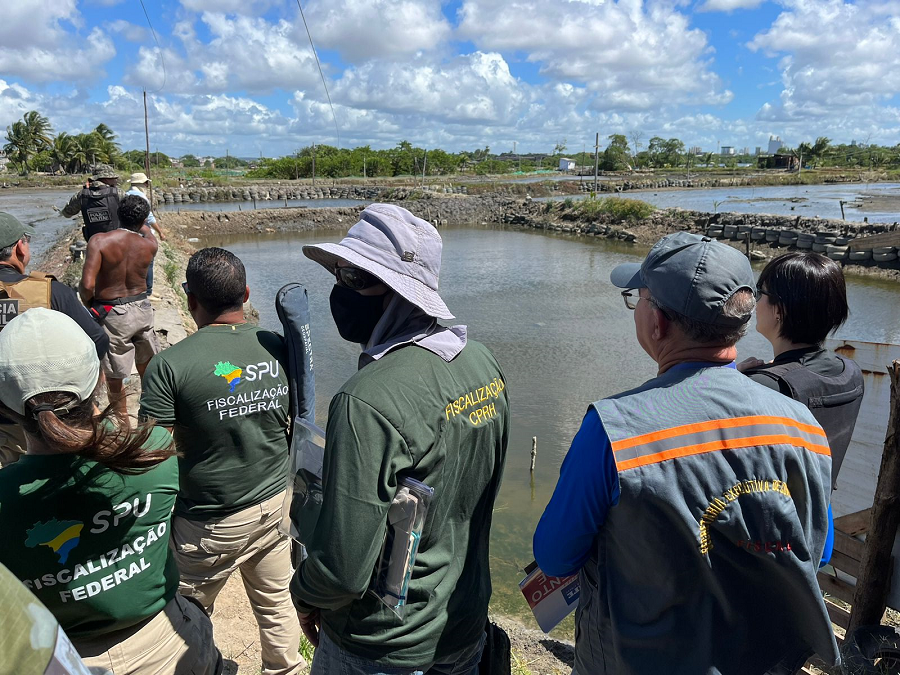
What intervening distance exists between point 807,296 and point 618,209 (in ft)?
96.6

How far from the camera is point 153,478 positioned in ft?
5.67

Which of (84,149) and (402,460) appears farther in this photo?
(84,149)

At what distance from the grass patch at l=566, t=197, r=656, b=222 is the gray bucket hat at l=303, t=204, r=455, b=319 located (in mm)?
29321

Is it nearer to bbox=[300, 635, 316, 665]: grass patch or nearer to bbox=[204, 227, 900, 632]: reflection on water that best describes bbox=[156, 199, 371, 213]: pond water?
bbox=[204, 227, 900, 632]: reflection on water

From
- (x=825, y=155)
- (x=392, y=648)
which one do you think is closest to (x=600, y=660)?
(x=392, y=648)

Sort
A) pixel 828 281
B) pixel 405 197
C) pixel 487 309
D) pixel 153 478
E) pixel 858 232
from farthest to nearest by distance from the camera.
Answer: pixel 405 197, pixel 858 232, pixel 487 309, pixel 828 281, pixel 153 478

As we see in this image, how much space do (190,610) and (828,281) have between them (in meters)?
2.63

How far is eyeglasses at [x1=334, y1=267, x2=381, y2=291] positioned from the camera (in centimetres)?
178

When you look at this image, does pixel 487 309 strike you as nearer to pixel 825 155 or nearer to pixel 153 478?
pixel 153 478

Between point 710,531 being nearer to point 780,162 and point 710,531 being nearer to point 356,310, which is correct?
point 356,310

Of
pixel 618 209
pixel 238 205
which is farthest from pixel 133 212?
pixel 238 205

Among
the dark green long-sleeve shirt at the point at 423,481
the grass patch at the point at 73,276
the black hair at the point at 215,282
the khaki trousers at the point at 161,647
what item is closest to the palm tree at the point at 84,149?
the grass patch at the point at 73,276

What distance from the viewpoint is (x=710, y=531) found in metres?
1.48

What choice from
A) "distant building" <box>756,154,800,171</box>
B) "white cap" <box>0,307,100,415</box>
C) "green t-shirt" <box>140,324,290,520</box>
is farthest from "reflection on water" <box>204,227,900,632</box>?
"distant building" <box>756,154,800,171</box>
